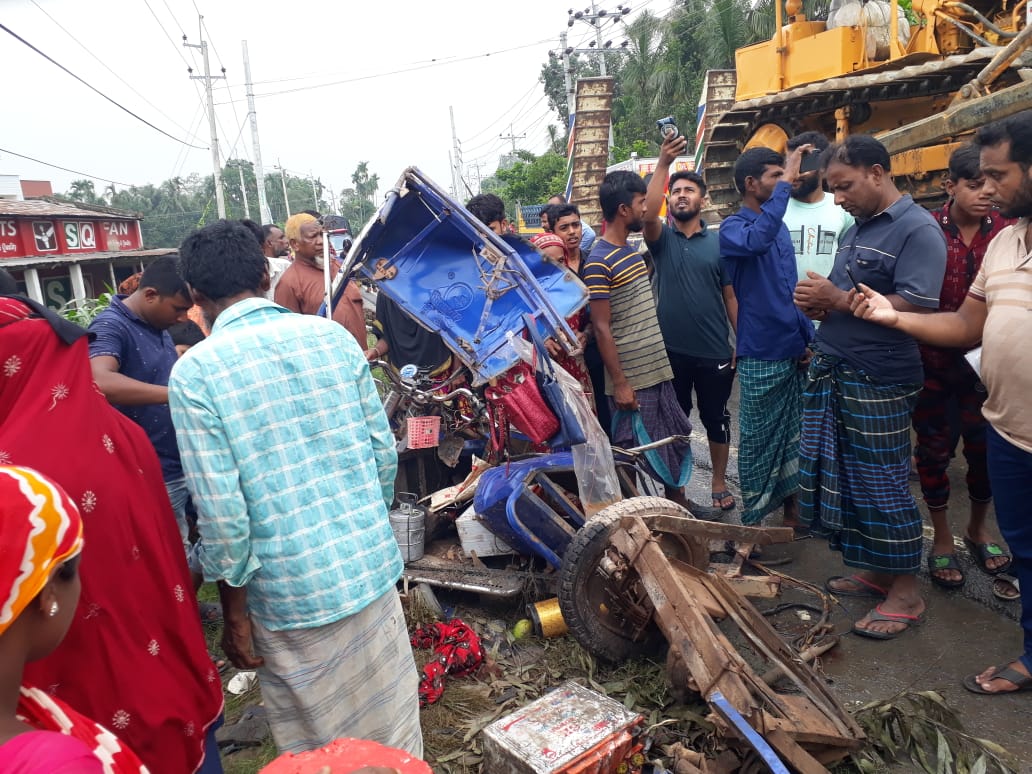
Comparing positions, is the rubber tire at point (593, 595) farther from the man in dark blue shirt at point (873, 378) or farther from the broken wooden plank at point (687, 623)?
the man in dark blue shirt at point (873, 378)

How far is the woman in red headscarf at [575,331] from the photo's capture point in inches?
174

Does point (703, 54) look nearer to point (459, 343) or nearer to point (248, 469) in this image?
point (459, 343)

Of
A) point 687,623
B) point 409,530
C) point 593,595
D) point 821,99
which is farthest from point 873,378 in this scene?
point 821,99

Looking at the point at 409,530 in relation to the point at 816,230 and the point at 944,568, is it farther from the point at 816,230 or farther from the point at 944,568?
the point at 816,230

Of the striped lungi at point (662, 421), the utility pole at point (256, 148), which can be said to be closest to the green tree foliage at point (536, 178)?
the utility pole at point (256, 148)

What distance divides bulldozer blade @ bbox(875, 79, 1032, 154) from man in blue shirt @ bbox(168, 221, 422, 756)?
4.10 metres

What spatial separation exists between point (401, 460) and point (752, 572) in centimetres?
229

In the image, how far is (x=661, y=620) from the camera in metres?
2.69

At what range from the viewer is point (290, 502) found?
6.57 feet

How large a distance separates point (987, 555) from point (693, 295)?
213 centimetres

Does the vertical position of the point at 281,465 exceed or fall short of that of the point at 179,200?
A: it falls short

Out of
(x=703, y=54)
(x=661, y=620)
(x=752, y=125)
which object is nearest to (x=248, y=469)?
(x=661, y=620)

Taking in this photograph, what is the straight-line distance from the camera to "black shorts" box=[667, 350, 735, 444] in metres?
4.61

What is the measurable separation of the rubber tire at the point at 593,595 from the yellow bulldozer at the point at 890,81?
3.89m
